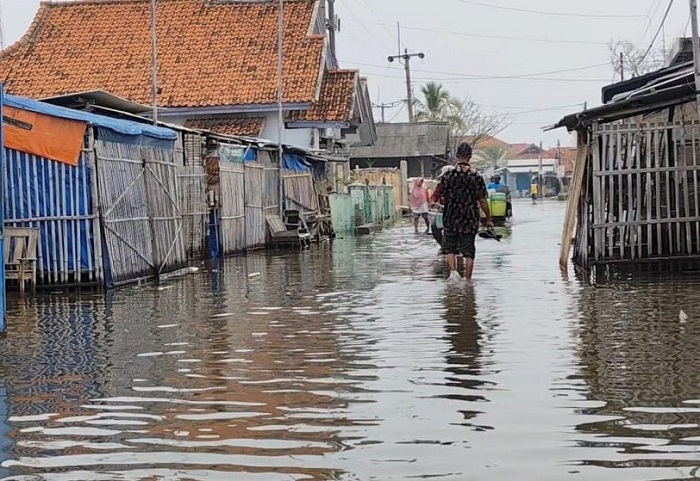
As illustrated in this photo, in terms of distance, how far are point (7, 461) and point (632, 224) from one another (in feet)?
35.8

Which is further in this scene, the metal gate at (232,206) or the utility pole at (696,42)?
the metal gate at (232,206)

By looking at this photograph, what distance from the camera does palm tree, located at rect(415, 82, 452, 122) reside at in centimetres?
8219

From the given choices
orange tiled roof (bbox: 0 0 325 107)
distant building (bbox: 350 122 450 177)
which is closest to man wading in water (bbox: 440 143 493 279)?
orange tiled roof (bbox: 0 0 325 107)

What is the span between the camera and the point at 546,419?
19.8 ft

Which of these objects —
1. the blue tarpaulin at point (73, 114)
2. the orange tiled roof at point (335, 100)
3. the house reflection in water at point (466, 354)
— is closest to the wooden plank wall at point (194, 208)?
the blue tarpaulin at point (73, 114)

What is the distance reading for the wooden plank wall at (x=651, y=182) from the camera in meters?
14.5

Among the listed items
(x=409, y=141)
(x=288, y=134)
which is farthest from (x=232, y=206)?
(x=409, y=141)

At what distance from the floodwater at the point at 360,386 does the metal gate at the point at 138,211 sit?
1.86 m

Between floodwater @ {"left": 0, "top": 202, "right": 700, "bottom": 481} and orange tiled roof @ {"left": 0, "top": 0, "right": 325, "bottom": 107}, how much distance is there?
20.6 meters

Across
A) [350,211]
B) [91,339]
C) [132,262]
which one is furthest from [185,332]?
[350,211]

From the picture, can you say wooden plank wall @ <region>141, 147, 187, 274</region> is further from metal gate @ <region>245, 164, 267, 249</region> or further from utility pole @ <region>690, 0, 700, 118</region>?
utility pole @ <region>690, 0, 700, 118</region>

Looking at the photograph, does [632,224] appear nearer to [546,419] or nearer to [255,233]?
[546,419]

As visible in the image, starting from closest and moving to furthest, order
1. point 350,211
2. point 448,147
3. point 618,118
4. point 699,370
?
point 699,370 → point 618,118 → point 350,211 → point 448,147

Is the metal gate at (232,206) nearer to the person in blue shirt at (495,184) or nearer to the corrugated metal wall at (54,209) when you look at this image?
the corrugated metal wall at (54,209)
